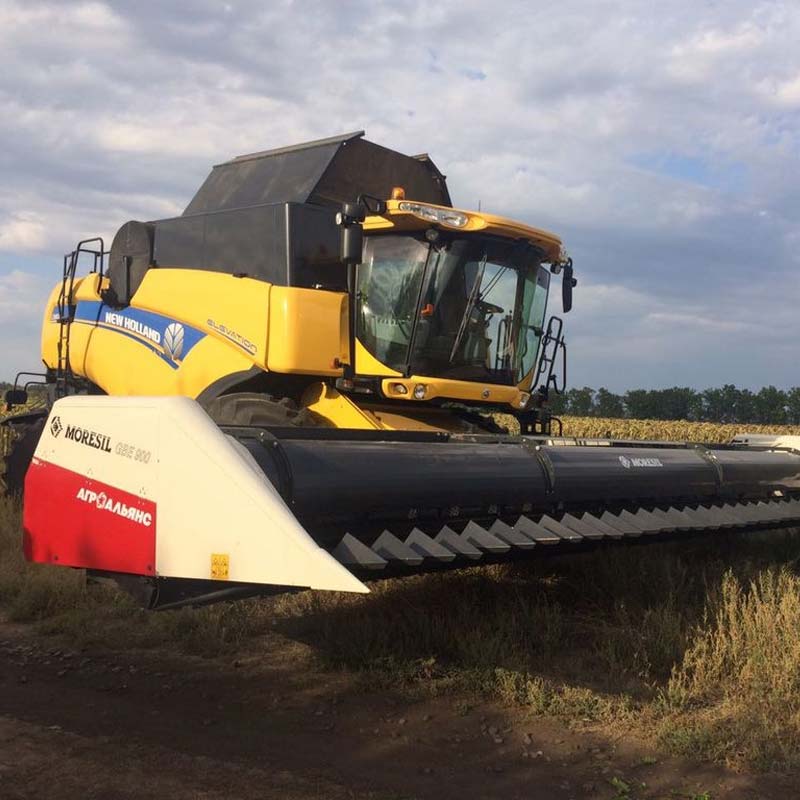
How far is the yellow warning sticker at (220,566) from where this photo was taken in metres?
3.11

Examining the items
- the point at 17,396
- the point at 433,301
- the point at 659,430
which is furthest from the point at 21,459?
the point at 659,430

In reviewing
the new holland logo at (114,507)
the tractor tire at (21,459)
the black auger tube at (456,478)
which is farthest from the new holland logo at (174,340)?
the new holland logo at (114,507)

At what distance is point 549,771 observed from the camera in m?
3.64

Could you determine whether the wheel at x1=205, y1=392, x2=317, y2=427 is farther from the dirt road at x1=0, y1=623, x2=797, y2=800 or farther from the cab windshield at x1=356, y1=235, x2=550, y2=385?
the dirt road at x1=0, y1=623, x2=797, y2=800

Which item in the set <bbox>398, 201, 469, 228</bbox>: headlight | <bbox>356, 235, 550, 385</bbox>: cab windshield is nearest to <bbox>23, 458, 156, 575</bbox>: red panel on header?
<bbox>356, 235, 550, 385</bbox>: cab windshield

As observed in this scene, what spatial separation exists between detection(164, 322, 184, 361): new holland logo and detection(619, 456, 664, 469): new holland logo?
329 centimetres

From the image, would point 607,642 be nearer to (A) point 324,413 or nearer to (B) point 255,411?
(A) point 324,413

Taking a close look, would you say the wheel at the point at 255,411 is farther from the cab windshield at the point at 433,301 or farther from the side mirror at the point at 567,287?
the side mirror at the point at 567,287

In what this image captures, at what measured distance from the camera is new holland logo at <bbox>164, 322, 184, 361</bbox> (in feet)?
21.2

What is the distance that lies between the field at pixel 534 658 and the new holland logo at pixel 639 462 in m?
0.88

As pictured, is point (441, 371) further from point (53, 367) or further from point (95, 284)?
point (53, 367)

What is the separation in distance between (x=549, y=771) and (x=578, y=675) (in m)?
1.07

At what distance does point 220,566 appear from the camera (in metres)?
3.13

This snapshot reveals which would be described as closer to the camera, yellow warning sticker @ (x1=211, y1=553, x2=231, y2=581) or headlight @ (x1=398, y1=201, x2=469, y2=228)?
yellow warning sticker @ (x1=211, y1=553, x2=231, y2=581)
